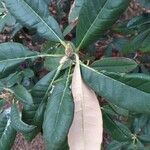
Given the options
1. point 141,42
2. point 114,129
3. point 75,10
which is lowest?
point 114,129

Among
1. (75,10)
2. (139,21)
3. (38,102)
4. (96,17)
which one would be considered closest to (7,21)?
(75,10)

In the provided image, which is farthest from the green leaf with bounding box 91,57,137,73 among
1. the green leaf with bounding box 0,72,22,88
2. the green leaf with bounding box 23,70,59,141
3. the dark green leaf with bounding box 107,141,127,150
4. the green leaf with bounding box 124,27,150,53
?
the dark green leaf with bounding box 107,141,127,150

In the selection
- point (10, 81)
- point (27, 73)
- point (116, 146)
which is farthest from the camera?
point (116, 146)

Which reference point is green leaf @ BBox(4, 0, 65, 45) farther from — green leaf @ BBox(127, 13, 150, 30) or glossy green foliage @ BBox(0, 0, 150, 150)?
green leaf @ BBox(127, 13, 150, 30)

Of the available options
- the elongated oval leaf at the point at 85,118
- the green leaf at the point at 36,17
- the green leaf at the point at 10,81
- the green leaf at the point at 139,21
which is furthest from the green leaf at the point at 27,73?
the elongated oval leaf at the point at 85,118

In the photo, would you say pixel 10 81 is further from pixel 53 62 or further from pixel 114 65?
pixel 114 65

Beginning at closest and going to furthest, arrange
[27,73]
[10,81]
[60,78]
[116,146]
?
[60,78] < [10,81] < [27,73] < [116,146]

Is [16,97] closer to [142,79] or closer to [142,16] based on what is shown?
[142,79]
